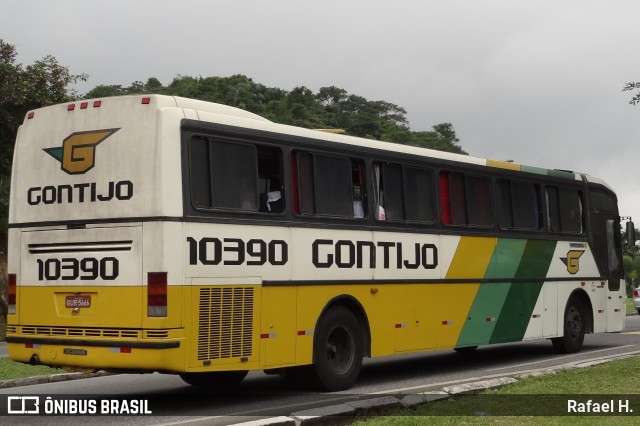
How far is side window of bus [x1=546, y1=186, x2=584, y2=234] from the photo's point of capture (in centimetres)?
1923

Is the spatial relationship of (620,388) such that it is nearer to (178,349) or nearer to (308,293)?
(308,293)

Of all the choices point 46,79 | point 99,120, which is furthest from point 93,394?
point 46,79

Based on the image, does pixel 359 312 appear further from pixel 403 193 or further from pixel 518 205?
pixel 518 205

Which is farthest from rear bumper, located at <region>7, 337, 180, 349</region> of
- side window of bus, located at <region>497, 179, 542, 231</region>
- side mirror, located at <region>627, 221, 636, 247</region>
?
side mirror, located at <region>627, 221, 636, 247</region>

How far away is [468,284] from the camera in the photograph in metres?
16.6

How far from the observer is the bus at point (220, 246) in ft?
37.6

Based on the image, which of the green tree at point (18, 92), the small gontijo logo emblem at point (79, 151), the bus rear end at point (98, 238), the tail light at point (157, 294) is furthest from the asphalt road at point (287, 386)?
the green tree at point (18, 92)

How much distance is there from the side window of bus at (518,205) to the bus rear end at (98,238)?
7654 mm

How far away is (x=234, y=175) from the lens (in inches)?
487

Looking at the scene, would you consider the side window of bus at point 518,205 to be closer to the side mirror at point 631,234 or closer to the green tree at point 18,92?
the side mirror at point 631,234

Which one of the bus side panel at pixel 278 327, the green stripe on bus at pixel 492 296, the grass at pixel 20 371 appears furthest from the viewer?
the green stripe on bus at pixel 492 296

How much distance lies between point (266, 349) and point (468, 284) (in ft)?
16.8

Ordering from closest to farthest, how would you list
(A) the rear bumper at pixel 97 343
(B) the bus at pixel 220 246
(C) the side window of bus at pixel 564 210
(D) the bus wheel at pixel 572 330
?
(A) the rear bumper at pixel 97 343 < (B) the bus at pixel 220 246 < (C) the side window of bus at pixel 564 210 < (D) the bus wheel at pixel 572 330

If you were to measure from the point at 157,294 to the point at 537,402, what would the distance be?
4109 millimetres
